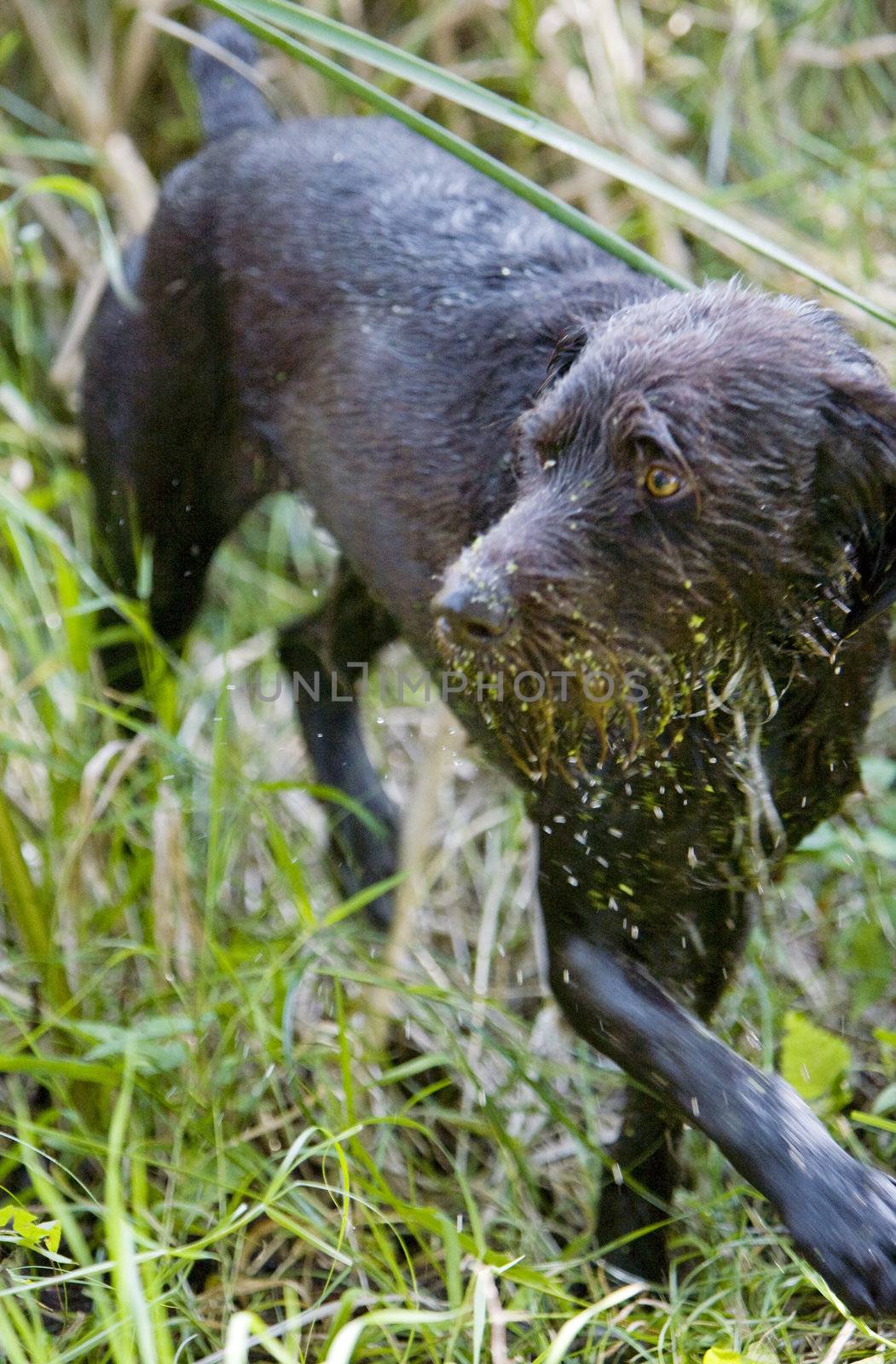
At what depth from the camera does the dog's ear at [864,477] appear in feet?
7.20

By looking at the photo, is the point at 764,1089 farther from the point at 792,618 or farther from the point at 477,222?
the point at 477,222

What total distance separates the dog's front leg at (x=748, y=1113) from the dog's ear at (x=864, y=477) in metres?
0.66

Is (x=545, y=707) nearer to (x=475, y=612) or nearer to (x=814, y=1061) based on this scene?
(x=475, y=612)

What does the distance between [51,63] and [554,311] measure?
2.88 metres

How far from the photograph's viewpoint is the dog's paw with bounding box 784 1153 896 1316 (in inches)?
78.2

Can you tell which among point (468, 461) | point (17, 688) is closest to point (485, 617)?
point (468, 461)

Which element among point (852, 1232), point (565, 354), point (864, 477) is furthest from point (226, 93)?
point (852, 1232)

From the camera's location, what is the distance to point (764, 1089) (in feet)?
7.11

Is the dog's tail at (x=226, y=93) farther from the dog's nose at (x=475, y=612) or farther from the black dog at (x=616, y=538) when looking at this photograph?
the dog's nose at (x=475, y=612)

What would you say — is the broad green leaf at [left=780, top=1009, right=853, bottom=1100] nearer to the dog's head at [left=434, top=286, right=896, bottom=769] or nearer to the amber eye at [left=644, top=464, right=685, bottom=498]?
the dog's head at [left=434, top=286, right=896, bottom=769]

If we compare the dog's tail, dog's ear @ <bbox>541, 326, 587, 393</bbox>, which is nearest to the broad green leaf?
dog's ear @ <bbox>541, 326, 587, 393</bbox>

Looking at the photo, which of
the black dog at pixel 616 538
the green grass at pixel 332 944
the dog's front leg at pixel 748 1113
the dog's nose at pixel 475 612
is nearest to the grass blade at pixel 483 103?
the black dog at pixel 616 538

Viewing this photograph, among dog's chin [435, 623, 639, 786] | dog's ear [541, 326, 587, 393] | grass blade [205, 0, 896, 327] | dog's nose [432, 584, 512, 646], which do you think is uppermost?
grass blade [205, 0, 896, 327]

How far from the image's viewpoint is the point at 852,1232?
2014 millimetres
